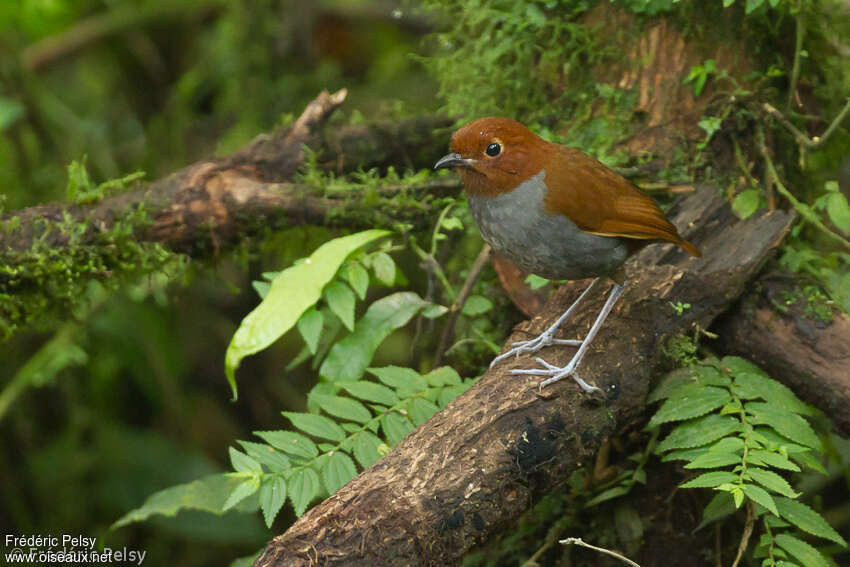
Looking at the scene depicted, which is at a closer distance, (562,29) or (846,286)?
(846,286)

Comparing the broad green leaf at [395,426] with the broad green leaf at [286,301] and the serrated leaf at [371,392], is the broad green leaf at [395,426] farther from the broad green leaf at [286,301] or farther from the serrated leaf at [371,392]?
the broad green leaf at [286,301]

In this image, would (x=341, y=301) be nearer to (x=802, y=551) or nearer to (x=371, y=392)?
(x=371, y=392)

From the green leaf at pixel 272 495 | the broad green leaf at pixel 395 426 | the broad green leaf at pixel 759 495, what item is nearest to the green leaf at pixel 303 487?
the green leaf at pixel 272 495

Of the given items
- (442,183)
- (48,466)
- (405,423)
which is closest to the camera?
(405,423)

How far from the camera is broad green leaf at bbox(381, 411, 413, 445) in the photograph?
7.99 ft

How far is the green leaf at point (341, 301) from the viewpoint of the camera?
275cm

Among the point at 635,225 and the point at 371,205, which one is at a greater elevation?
the point at 371,205

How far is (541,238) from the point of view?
2.44 meters

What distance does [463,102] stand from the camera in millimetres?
3594

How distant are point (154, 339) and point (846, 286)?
371 cm

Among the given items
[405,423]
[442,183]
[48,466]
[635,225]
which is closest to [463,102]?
[442,183]

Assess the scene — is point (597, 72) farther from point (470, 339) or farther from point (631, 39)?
point (470, 339)

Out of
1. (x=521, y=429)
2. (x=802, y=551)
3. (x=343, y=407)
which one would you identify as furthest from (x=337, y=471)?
(x=802, y=551)

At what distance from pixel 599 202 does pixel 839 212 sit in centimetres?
89
